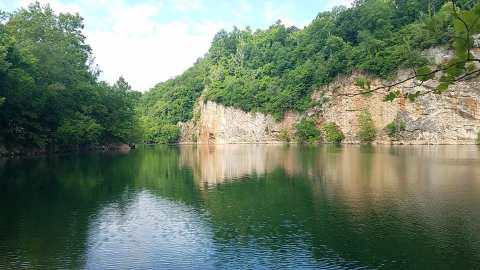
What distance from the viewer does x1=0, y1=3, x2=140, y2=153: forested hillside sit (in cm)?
4672

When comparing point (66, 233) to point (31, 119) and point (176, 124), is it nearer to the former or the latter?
point (31, 119)

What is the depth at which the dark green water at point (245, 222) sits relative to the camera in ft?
43.9

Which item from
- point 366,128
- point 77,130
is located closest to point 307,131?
point 366,128

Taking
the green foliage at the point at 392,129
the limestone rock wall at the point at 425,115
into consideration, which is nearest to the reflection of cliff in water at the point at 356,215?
the limestone rock wall at the point at 425,115

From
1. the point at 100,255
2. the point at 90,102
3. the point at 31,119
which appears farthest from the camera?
the point at 90,102

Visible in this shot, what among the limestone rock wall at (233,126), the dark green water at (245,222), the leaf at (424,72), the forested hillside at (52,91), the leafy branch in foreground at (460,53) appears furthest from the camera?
the limestone rock wall at (233,126)

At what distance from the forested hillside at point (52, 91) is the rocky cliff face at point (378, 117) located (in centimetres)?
3668

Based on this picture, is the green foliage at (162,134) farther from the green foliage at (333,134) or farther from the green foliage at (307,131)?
the green foliage at (333,134)

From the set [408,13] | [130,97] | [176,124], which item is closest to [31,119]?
[130,97]

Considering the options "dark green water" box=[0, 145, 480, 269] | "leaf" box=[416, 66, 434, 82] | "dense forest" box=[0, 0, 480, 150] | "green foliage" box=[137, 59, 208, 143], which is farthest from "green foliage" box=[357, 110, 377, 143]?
"leaf" box=[416, 66, 434, 82]

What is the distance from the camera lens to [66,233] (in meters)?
16.3

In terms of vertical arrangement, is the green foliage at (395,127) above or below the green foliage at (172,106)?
below

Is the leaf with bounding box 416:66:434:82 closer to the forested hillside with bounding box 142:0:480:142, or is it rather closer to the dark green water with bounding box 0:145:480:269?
the dark green water with bounding box 0:145:480:269

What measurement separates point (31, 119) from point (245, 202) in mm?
35991
